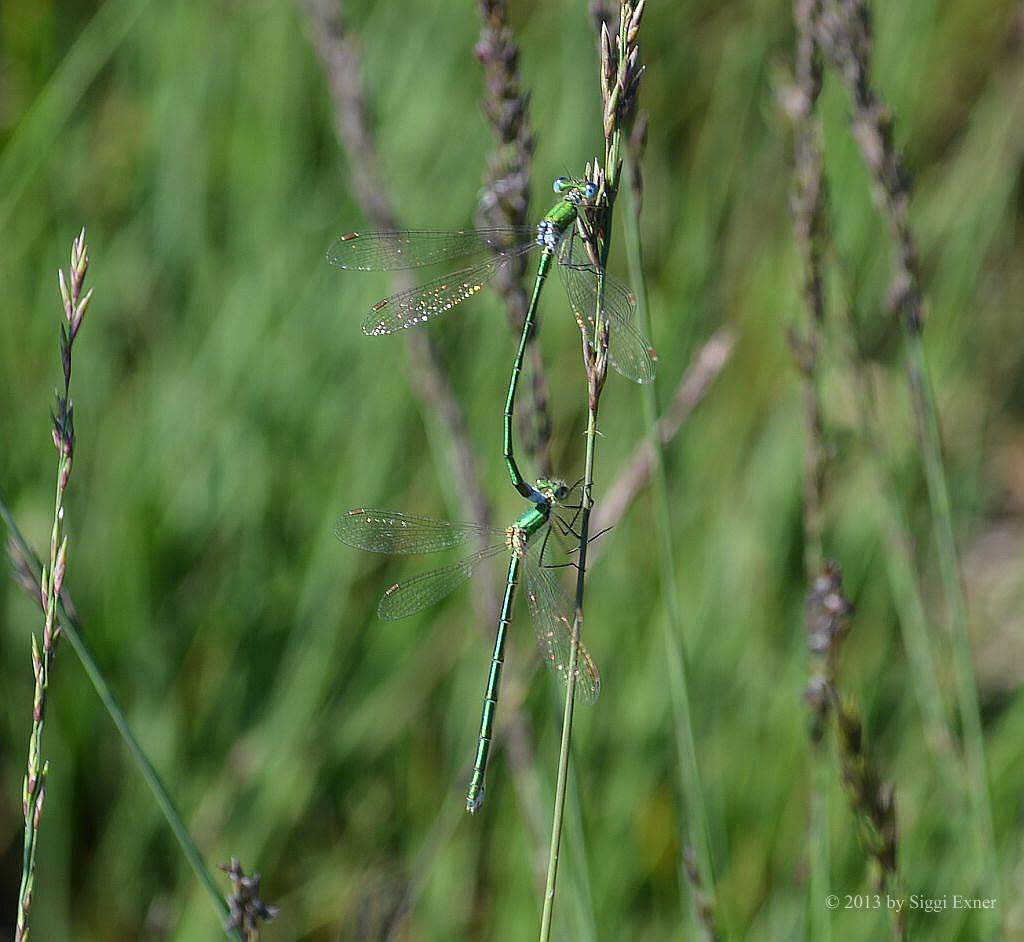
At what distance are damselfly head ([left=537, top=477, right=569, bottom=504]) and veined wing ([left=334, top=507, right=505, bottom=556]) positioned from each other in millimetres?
234

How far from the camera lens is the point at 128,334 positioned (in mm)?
3131

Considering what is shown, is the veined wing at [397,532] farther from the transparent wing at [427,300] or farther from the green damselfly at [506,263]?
the transparent wing at [427,300]

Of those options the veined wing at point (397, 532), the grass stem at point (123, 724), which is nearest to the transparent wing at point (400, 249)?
the veined wing at point (397, 532)

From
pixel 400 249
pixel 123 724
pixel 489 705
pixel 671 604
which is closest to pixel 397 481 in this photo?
pixel 400 249

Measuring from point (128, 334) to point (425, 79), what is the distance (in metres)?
1.19

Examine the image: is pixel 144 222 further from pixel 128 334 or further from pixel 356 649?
pixel 356 649

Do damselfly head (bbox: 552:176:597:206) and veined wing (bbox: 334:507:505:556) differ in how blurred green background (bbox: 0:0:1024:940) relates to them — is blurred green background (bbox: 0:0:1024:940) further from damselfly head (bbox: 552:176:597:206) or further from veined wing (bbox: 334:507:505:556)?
damselfly head (bbox: 552:176:597:206)

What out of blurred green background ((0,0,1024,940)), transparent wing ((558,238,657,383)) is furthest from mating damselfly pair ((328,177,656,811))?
blurred green background ((0,0,1024,940))

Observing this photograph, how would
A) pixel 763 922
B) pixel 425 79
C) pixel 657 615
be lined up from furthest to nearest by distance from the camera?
1. pixel 425 79
2. pixel 657 615
3. pixel 763 922

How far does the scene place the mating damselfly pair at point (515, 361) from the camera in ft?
4.77

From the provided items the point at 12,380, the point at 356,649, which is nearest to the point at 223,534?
the point at 356,649

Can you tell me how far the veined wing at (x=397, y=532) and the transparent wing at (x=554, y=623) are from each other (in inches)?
4.8

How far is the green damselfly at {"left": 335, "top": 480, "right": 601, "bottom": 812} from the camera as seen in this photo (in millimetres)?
1527

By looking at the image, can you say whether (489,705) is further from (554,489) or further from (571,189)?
(571,189)
